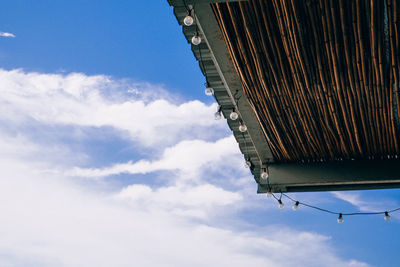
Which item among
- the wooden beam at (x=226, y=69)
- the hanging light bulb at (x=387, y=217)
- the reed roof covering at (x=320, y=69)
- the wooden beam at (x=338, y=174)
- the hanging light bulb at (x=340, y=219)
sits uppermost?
the reed roof covering at (x=320, y=69)

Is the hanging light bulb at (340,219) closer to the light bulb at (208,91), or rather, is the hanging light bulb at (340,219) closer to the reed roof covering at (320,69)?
the reed roof covering at (320,69)

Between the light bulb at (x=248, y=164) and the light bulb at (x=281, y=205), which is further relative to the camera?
the light bulb at (x=248, y=164)

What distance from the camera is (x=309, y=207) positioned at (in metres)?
5.49

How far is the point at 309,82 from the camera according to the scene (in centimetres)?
365

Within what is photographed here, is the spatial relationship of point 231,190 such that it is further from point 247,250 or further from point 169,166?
point 247,250

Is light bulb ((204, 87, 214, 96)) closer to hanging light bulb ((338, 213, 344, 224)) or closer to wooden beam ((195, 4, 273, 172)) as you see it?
wooden beam ((195, 4, 273, 172))

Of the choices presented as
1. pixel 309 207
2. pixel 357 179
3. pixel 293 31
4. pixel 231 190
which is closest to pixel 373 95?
pixel 293 31

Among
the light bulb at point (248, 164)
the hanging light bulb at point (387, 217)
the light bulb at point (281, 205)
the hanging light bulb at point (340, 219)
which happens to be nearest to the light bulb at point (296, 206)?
the light bulb at point (281, 205)

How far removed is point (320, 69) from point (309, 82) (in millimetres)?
220

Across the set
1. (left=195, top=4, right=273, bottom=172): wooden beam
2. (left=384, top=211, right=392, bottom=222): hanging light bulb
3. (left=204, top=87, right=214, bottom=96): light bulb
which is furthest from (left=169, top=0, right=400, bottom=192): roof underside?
(left=384, top=211, right=392, bottom=222): hanging light bulb

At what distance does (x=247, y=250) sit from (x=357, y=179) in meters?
12.5

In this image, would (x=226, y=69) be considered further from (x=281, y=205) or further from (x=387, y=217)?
(x=387, y=217)

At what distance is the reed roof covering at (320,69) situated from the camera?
293 cm

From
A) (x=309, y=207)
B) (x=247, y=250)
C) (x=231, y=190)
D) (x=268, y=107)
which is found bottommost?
(x=309, y=207)
